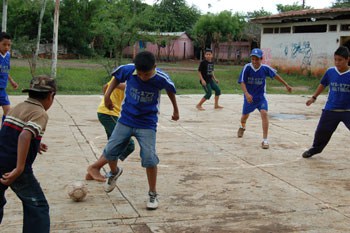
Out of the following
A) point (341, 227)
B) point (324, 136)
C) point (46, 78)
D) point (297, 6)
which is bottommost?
point (341, 227)

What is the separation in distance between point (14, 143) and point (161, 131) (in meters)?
5.69

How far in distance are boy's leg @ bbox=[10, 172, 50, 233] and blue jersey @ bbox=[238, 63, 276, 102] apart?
514 cm

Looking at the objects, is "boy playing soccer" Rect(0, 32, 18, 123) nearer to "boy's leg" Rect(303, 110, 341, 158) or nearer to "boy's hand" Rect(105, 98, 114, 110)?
"boy's hand" Rect(105, 98, 114, 110)

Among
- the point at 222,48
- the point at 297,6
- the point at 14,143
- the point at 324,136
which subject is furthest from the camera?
the point at 297,6

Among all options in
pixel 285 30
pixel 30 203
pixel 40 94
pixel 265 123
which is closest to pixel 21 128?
pixel 40 94

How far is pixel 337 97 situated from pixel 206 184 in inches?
98.9

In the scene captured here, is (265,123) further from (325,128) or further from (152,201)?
(152,201)

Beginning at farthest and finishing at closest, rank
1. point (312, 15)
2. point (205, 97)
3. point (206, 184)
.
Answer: point (312, 15), point (205, 97), point (206, 184)

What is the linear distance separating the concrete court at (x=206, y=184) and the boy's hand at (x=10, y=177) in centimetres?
80

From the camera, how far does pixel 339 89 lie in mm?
6730

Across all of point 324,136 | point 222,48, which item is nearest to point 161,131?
point 324,136

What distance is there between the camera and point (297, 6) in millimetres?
52094

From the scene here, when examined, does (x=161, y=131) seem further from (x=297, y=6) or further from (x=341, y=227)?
(x=297, y=6)

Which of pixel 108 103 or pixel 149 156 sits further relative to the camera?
pixel 108 103
